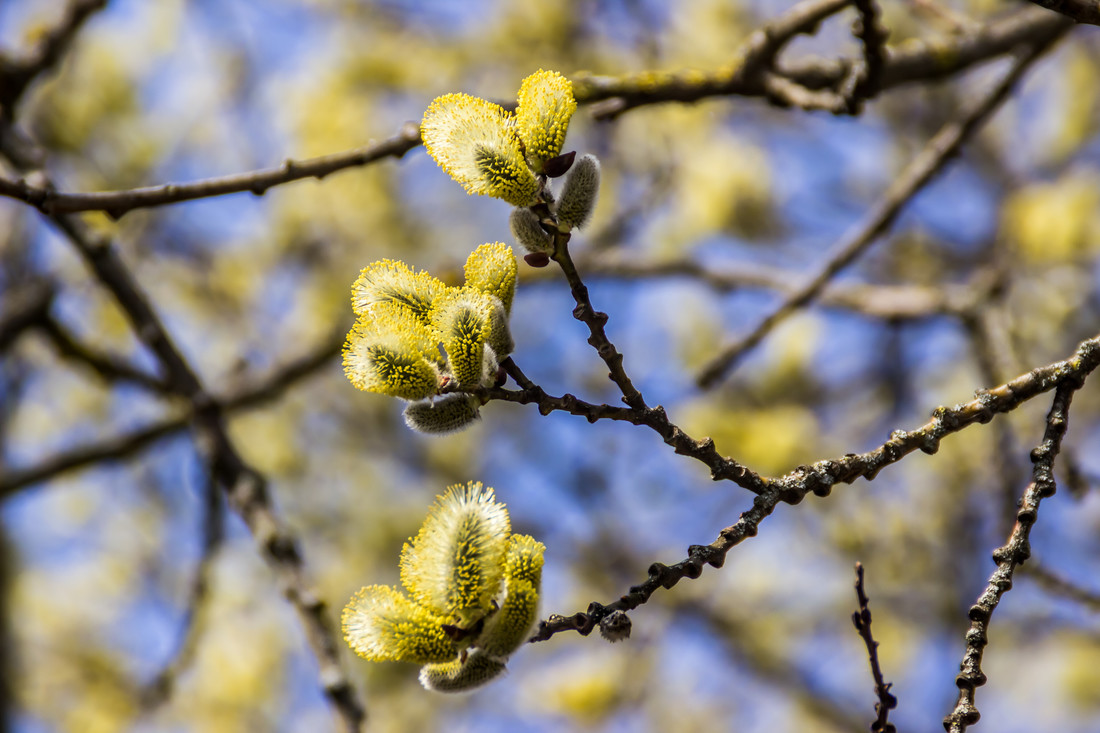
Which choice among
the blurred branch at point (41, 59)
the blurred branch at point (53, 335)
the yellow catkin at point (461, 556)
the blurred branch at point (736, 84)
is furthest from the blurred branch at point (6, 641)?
the yellow catkin at point (461, 556)

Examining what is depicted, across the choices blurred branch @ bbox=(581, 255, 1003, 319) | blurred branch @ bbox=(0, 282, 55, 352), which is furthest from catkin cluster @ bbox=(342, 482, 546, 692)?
blurred branch @ bbox=(0, 282, 55, 352)

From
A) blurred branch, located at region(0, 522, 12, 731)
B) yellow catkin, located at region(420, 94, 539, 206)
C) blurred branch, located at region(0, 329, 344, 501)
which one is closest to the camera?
yellow catkin, located at region(420, 94, 539, 206)

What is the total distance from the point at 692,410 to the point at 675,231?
1.22 m

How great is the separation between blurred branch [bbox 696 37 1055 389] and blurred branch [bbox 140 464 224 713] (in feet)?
5.68

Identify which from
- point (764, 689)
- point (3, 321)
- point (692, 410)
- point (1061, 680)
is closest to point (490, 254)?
point (3, 321)

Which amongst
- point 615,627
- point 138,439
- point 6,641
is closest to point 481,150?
point 615,627

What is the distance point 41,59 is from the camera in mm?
2787

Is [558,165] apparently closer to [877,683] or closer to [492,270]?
[492,270]

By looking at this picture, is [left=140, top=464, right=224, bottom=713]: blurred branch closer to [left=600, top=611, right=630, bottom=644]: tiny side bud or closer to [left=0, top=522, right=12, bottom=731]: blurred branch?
[left=600, top=611, right=630, bottom=644]: tiny side bud

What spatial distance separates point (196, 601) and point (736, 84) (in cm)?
228

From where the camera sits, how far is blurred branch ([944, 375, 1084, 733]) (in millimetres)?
1272

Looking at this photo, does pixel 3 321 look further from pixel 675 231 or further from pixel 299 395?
pixel 675 231

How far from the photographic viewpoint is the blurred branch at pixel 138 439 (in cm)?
370

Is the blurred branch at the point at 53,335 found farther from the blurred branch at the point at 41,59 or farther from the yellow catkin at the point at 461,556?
the yellow catkin at the point at 461,556
